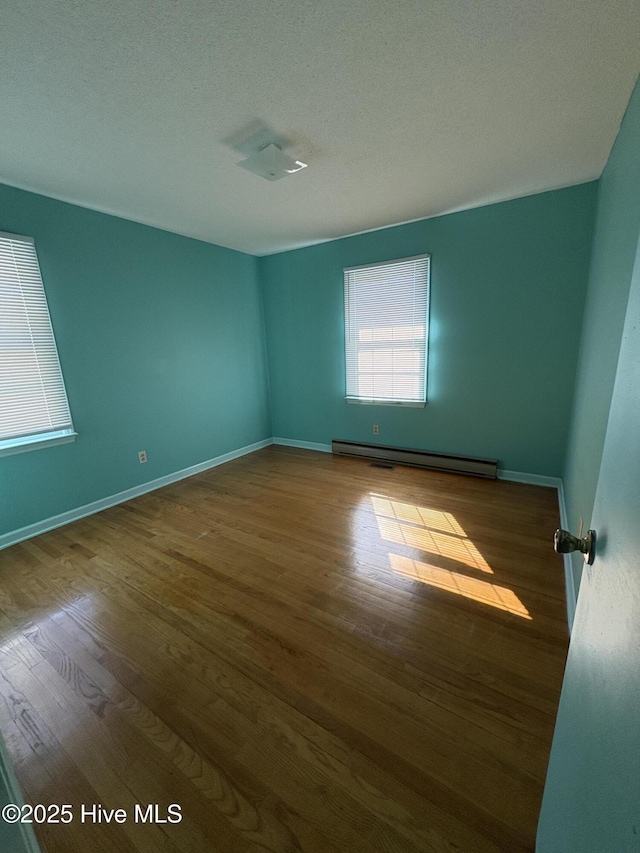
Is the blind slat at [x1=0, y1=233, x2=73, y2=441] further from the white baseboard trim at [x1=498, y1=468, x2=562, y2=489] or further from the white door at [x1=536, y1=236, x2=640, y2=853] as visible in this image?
the white baseboard trim at [x1=498, y1=468, x2=562, y2=489]

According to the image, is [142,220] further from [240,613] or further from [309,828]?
[309,828]

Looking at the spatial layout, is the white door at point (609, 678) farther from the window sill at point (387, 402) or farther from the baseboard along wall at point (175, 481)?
the window sill at point (387, 402)

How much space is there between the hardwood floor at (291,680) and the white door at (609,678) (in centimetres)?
41

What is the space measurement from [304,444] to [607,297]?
3.58 metres

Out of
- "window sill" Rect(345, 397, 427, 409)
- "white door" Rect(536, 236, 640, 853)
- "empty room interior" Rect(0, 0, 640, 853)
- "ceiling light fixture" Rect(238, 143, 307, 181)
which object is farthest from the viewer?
"window sill" Rect(345, 397, 427, 409)

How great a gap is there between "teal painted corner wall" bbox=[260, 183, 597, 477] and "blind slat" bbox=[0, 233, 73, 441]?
8.67 ft

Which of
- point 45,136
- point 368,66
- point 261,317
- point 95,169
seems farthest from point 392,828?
point 261,317

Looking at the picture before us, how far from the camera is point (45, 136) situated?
1823mm

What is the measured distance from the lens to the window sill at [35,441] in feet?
8.16

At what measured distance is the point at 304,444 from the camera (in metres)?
4.75

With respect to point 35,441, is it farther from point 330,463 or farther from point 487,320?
point 487,320

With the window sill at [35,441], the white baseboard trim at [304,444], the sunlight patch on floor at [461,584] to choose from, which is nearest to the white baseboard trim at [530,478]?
the sunlight patch on floor at [461,584]

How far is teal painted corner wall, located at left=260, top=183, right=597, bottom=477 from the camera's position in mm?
2805

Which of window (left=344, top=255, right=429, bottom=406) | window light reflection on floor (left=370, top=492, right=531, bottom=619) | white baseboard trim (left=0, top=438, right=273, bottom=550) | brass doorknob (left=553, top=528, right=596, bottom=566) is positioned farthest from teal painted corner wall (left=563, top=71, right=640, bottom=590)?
white baseboard trim (left=0, top=438, right=273, bottom=550)
